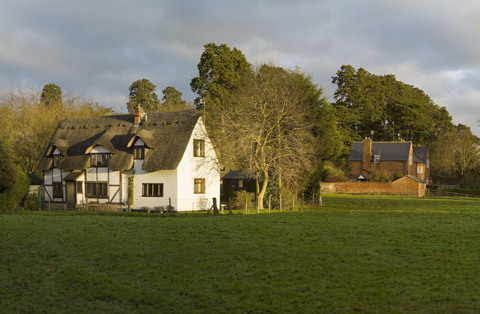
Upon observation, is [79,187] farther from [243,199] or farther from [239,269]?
[239,269]

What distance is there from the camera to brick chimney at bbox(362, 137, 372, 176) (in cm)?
7044

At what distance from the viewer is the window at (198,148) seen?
3531cm

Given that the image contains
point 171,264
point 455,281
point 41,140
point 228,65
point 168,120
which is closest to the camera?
point 455,281

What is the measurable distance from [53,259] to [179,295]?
4.89 meters

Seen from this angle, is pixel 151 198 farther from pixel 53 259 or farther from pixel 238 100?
pixel 53 259

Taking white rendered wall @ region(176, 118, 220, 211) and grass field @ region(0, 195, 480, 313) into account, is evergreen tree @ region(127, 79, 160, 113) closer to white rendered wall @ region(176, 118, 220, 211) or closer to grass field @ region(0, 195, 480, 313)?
white rendered wall @ region(176, 118, 220, 211)

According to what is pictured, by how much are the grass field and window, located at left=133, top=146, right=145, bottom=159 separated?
1723 centimetres

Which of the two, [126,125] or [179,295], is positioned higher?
[126,125]

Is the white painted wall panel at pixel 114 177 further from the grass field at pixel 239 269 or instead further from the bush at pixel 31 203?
the grass field at pixel 239 269

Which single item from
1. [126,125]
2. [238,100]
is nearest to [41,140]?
[126,125]

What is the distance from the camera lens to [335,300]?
8.59 m

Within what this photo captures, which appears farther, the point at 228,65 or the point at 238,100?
the point at 228,65

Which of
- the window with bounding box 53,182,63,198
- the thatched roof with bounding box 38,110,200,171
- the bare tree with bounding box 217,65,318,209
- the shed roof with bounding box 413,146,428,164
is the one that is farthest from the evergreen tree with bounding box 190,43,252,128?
the shed roof with bounding box 413,146,428,164

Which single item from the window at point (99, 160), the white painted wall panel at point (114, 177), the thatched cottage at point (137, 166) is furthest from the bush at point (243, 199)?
the window at point (99, 160)
